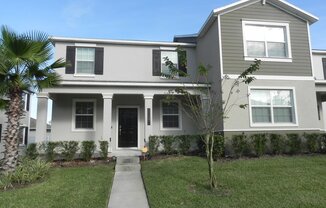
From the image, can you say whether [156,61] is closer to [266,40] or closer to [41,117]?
[266,40]

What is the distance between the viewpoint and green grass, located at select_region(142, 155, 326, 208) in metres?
6.28

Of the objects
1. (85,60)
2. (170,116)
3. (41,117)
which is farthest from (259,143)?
(85,60)

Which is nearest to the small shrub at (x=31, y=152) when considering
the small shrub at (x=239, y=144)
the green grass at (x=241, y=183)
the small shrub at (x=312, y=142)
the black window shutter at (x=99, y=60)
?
the green grass at (x=241, y=183)

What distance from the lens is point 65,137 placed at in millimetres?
13953

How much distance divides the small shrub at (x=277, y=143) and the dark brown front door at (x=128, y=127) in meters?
6.53

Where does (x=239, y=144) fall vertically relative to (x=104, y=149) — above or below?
above

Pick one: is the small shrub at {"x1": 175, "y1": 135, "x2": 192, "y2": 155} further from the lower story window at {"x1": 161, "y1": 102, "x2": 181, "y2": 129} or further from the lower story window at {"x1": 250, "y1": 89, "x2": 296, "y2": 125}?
the lower story window at {"x1": 250, "y1": 89, "x2": 296, "y2": 125}

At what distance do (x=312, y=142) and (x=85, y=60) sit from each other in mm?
11184

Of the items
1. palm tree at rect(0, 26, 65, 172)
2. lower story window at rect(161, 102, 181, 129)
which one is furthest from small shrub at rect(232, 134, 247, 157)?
palm tree at rect(0, 26, 65, 172)

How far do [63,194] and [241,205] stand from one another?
168 inches

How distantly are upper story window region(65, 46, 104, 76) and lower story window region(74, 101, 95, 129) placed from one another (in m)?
1.55

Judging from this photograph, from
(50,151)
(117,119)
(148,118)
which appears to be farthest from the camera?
→ (117,119)

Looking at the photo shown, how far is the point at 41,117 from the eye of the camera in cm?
1197

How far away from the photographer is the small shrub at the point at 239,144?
11.4m
